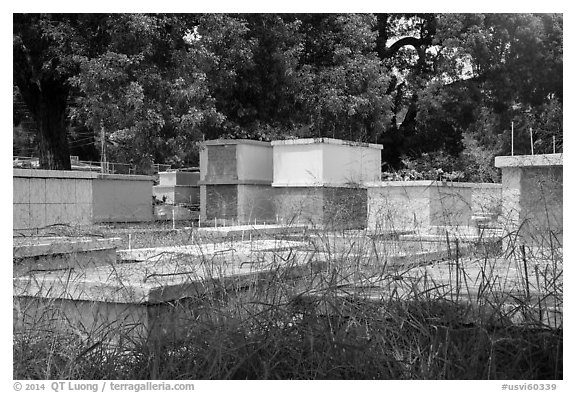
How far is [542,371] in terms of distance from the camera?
7.35ft

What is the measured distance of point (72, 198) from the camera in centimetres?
994

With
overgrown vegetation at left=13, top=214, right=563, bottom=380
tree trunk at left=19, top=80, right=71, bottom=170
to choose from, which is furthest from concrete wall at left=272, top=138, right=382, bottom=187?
overgrown vegetation at left=13, top=214, right=563, bottom=380

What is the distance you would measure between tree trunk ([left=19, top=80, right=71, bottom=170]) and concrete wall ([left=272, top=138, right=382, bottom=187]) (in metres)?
4.88

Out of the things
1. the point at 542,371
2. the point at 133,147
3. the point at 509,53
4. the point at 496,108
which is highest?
the point at 509,53

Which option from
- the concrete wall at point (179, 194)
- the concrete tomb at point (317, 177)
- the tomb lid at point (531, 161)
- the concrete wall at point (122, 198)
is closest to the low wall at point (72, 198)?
the concrete wall at point (122, 198)

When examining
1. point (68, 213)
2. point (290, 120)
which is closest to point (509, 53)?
point (290, 120)

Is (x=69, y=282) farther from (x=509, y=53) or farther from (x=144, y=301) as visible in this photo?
(x=509, y=53)

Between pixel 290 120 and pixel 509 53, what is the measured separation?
522 cm

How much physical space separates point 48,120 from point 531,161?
1025 centimetres

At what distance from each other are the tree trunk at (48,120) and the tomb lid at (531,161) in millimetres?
9695

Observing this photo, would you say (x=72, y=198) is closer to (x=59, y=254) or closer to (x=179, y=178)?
(x=59, y=254)

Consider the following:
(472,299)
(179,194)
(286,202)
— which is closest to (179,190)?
(179,194)

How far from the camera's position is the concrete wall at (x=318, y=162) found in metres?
10.2

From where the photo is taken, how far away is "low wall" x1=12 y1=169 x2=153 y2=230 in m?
A: 9.16
